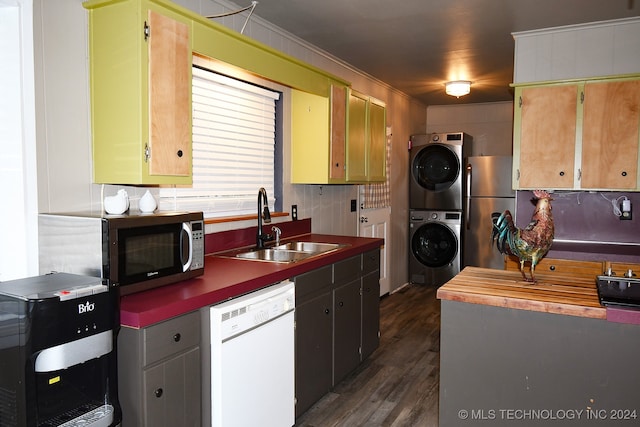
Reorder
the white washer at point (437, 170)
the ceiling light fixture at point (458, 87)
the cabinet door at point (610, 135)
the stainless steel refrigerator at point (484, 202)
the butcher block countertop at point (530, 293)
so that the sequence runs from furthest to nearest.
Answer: the white washer at point (437, 170) → the stainless steel refrigerator at point (484, 202) → the ceiling light fixture at point (458, 87) → the cabinet door at point (610, 135) → the butcher block countertop at point (530, 293)

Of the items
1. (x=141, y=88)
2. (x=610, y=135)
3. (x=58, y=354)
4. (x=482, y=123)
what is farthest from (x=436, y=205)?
(x=58, y=354)

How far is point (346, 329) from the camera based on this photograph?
10.5 ft

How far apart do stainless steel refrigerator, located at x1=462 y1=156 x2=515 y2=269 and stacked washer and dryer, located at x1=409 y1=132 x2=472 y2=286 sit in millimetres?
136

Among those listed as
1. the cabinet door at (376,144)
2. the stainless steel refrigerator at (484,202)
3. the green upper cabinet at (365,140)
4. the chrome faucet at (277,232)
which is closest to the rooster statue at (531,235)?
the chrome faucet at (277,232)

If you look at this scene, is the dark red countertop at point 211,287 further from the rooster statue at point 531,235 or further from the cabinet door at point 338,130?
the rooster statue at point 531,235

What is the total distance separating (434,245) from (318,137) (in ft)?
10.8

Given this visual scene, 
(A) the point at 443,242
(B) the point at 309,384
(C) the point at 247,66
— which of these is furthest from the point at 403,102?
(B) the point at 309,384

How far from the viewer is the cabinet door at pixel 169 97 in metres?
2.08

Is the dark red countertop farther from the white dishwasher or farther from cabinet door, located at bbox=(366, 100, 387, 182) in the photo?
cabinet door, located at bbox=(366, 100, 387, 182)

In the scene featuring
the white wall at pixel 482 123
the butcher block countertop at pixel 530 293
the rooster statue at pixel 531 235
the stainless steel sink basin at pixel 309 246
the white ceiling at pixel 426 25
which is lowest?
the butcher block countertop at pixel 530 293

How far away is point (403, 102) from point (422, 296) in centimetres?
244

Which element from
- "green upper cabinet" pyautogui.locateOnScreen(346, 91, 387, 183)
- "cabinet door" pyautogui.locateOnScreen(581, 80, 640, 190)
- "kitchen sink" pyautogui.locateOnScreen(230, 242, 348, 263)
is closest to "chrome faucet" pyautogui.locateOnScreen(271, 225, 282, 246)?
"kitchen sink" pyautogui.locateOnScreen(230, 242, 348, 263)

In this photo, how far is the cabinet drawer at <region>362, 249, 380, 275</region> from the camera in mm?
3471

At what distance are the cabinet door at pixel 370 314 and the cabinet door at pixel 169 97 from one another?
173cm
